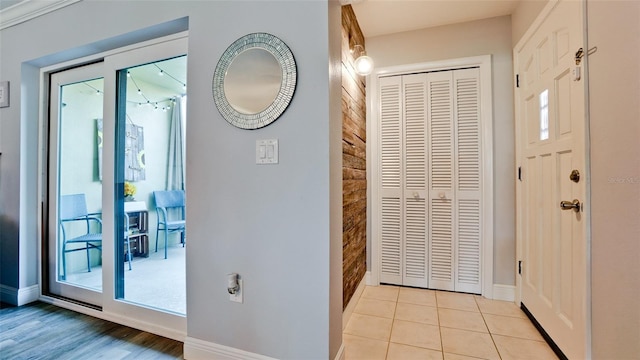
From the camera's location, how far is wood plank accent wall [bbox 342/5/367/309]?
73.1 inches

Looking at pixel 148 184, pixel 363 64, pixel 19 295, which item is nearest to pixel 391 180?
pixel 363 64

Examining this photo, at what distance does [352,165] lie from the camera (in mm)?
2068

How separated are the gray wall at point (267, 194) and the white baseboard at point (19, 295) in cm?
189

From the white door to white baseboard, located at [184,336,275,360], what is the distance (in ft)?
5.60

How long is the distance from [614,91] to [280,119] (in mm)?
1517

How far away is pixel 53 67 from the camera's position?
2289 millimetres

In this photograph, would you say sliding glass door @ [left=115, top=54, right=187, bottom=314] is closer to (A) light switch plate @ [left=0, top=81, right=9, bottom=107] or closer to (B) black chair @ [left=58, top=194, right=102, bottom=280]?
(B) black chair @ [left=58, top=194, right=102, bottom=280]

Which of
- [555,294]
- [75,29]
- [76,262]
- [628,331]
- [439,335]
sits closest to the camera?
[628,331]

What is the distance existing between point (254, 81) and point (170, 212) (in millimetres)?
1298

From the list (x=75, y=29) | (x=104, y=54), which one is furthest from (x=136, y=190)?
(x=75, y=29)

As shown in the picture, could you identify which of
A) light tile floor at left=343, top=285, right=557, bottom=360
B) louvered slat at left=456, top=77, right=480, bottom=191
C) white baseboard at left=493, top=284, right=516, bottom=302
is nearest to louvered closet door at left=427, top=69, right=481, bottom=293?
louvered slat at left=456, top=77, right=480, bottom=191

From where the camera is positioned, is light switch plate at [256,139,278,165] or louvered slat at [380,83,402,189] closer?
light switch plate at [256,139,278,165]

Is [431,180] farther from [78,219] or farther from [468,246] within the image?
A: [78,219]

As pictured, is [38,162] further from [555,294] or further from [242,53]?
[555,294]
